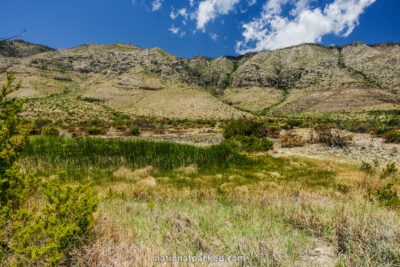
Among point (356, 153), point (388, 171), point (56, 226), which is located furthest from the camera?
point (356, 153)

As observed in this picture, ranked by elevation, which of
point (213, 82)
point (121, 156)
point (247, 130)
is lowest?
point (121, 156)

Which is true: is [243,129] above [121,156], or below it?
above

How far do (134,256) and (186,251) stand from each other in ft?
1.62

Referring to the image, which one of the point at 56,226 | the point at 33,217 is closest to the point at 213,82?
the point at 33,217

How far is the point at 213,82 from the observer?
112m

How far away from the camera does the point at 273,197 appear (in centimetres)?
339

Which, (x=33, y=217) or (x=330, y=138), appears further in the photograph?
(x=330, y=138)

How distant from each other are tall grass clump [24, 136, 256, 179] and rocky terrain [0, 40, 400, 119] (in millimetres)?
43464

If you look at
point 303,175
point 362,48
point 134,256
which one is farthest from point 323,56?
point 134,256

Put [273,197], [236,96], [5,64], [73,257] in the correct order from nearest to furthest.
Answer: [73,257], [273,197], [5,64], [236,96]

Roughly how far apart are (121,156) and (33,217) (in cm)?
609

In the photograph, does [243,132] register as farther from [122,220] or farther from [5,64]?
[5,64]

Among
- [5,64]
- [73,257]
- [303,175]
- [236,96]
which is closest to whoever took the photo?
[73,257]

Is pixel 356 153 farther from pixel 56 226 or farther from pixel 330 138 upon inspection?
pixel 56 226
